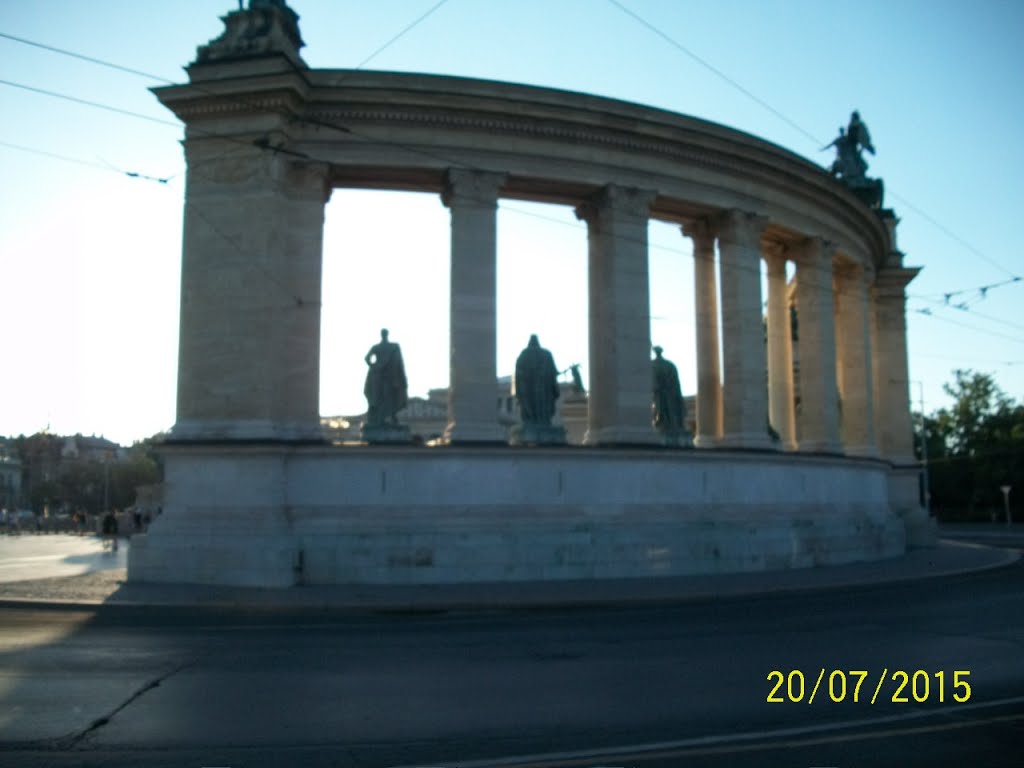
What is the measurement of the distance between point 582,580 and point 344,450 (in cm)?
649

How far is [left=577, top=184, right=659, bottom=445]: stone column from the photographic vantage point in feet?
80.9

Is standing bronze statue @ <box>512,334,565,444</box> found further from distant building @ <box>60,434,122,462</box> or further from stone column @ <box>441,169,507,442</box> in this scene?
distant building @ <box>60,434,122,462</box>

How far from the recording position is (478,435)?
2309 centimetres

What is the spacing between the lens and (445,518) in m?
22.2

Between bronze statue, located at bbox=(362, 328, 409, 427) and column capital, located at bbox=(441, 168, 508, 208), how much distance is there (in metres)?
4.01

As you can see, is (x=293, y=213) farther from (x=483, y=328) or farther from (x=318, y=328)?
(x=483, y=328)

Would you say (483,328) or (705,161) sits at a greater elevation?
(705,161)

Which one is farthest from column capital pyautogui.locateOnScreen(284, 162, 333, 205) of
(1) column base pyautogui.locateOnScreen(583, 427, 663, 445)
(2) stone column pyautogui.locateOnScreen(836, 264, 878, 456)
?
(2) stone column pyautogui.locateOnScreen(836, 264, 878, 456)

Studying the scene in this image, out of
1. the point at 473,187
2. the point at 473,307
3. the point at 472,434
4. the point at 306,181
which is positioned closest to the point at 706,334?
the point at 473,307

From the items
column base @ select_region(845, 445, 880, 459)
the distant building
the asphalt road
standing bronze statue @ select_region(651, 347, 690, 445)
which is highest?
the distant building

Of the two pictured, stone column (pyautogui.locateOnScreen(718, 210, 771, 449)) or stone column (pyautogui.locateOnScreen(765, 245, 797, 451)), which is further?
stone column (pyautogui.locateOnScreen(765, 245, 797, 451))

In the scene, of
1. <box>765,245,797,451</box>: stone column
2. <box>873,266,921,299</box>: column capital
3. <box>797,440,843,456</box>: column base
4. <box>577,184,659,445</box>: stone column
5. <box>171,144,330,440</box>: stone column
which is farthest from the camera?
<box>873,266,921,299</box>: column capital

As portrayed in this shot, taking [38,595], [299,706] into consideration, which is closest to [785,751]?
[299,706]

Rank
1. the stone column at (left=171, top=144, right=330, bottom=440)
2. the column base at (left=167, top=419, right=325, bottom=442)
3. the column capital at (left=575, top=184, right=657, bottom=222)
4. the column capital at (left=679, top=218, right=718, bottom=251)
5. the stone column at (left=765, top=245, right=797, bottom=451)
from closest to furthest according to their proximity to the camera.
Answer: the column base at (left=167, top=419, right=325, bottom=442) → the stone column at (left=171, top=144, right=330, bottom=440) → the column capital at (left=575, top=184, right=657, bottom=222) → the column capital at (left=679, top=218, right=718, bottom=251) → the stone column at (left=765, top=245, right=797, bottom=451)
